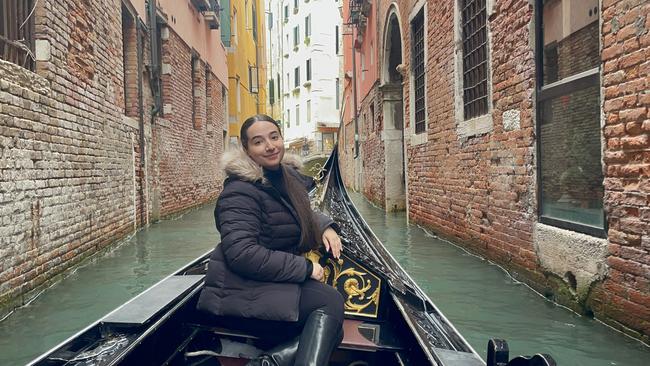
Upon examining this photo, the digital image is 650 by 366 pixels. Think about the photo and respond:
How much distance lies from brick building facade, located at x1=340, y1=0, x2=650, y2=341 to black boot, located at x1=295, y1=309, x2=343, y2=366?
5.23 ft

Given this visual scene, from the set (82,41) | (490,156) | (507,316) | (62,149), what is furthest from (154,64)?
(507,316)

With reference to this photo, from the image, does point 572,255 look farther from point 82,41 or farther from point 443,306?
point 82,41

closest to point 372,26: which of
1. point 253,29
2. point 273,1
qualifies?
point 253,29

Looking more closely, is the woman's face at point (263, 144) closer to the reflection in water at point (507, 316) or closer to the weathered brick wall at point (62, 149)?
the reflection in water at point (507, 316)

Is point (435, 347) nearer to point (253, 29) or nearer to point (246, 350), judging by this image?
point (246, 350)

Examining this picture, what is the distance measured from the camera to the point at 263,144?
1.88 metres

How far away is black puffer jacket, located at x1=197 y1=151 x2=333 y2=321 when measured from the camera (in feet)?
5.48

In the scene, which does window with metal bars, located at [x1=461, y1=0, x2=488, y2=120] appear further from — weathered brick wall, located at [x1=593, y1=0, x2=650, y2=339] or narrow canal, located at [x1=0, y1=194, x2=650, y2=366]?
weathered brick wall, located at [x1=593, y1=0, x2=650, y2=339]

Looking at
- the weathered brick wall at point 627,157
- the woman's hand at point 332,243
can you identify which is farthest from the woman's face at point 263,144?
the weathered brick wall at point 627,157

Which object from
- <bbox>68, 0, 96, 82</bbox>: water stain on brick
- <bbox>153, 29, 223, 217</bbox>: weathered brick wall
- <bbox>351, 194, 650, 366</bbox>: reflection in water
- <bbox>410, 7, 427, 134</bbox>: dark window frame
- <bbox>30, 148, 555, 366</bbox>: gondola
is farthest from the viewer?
<bbox>153, 29, 223, 217</bbox>: weathered brick wall

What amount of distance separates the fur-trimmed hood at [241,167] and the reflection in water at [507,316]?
158 centimetres

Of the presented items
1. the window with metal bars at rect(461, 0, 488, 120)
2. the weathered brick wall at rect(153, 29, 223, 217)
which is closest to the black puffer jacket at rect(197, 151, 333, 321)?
the window with metal bars at rect(461, 0, 488, 120)

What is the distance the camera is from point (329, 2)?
27312mm

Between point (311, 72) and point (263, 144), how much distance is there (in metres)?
26.5
